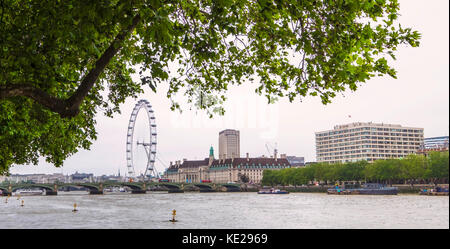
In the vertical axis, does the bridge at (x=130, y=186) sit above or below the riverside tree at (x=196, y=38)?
below

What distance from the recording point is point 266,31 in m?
9.27

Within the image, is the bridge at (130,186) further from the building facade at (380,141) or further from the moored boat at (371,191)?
the building facade at (380,141)

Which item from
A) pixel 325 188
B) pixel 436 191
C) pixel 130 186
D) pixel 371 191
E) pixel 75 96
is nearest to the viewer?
pixel 75 96

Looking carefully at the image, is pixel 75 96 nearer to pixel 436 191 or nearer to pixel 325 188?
pixel 436 191

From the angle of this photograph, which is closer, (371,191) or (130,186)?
(371,191)

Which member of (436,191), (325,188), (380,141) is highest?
(380,141)

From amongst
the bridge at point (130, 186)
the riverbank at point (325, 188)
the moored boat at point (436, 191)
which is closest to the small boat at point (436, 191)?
the moored boat at point (436, 191)

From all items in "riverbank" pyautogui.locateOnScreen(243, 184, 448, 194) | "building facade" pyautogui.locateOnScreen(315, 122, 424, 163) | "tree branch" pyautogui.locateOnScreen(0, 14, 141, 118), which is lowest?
"riverbank" pyautogui.locateOnScreen(243, 184, 448, 194)

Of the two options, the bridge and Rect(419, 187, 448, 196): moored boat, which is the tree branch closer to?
Rect(419, 187, 448, 196): moored boat

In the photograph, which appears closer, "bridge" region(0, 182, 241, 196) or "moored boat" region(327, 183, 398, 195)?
"moored boat" region(327, 183, 398, 195)

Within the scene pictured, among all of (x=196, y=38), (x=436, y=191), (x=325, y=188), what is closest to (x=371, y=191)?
(x=436, y=191)

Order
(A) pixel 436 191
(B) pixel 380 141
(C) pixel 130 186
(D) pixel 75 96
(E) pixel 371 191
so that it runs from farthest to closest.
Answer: (B) pixel 380 141 → (C) pixel 130 186 → (E) pixel 371 191 → (A) pixel 436 191 → (D) pixel 75 96

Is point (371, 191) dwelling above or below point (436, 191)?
below

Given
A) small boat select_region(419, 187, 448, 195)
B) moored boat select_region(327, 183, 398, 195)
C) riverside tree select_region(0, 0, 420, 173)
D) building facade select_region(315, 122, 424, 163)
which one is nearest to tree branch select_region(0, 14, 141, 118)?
riverside tree select_region(0, 0, 420, 173)
